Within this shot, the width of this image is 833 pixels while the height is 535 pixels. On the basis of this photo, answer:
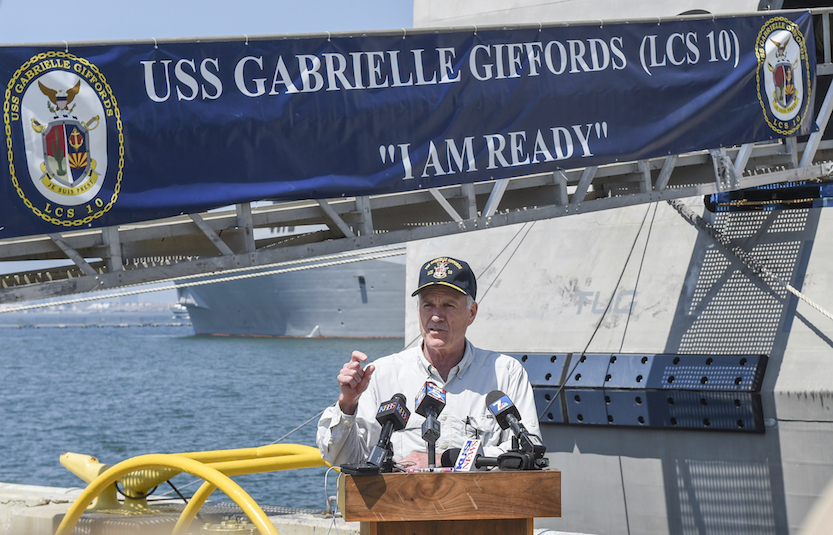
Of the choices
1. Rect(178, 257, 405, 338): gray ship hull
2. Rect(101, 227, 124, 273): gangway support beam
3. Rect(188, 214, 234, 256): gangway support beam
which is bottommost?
Rect(101, 227, 124, 273): gangway support beam

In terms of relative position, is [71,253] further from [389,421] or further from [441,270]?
[389,421]

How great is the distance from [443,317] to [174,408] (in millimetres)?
30556

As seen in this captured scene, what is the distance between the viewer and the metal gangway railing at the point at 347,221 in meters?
5.34

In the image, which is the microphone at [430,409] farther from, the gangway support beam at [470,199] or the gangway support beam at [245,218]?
the gangway support beam at [470,199]

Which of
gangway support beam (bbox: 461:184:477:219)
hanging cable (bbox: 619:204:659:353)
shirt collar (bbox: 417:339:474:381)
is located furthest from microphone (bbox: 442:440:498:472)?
hanging cable (bbox: 619:204:659:353)

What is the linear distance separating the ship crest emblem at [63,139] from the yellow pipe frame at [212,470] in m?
1.68

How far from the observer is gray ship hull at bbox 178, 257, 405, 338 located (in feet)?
209

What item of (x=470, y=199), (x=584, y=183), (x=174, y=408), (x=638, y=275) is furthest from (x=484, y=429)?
(x=174, y=408)

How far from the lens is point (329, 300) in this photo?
6612 cm

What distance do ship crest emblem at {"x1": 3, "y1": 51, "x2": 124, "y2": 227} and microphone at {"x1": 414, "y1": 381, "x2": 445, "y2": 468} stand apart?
8.75 ft

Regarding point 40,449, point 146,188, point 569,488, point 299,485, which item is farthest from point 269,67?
point 40,449

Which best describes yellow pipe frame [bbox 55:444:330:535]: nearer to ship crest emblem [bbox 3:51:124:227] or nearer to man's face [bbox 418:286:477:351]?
ship crest emblem [bbox 3:51:124:227]

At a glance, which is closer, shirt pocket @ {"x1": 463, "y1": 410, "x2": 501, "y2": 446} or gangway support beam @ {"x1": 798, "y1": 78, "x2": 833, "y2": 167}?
shirt pocket @ {"x1": 463, "y1": 410, "x2": 501, "y2": 446}

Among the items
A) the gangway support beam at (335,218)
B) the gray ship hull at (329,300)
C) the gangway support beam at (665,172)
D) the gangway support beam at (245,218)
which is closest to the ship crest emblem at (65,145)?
the gangway support beam at (245,218)
